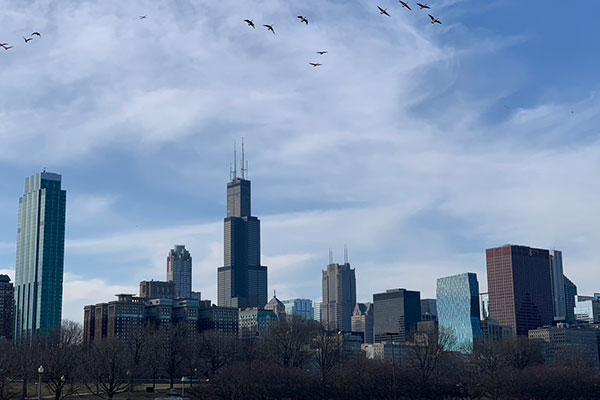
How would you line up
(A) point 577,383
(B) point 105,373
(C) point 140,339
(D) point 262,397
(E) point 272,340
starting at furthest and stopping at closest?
(E) point 272,340 < (C) point 140,339 < (A) point 577,383 < (B) point 105,373 < (D) point 262,397

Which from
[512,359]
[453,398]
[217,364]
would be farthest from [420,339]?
[453,398]

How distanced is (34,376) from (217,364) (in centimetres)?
4336

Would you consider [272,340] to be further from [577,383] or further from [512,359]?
[577,383]

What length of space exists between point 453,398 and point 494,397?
6.32m

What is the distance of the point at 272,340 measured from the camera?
633ft

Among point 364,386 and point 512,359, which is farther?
point 512,359

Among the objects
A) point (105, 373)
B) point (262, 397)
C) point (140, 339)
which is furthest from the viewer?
point (140, 339)

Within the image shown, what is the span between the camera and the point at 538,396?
5600 inches

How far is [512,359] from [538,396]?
52.3m

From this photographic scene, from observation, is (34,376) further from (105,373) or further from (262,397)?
(262,397)

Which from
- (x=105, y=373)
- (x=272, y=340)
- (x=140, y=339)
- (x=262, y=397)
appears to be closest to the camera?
(x=262, y=397)

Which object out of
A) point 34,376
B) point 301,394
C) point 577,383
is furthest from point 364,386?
point 34,376

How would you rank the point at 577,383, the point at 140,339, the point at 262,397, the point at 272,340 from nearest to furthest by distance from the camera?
the point at 262,397, the point at 577,383, the point at 140,339, the point at 272,340

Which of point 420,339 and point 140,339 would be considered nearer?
point 140,339
